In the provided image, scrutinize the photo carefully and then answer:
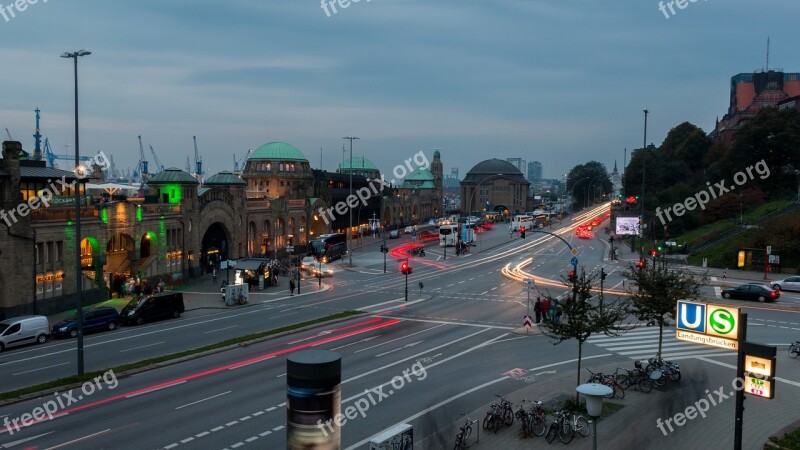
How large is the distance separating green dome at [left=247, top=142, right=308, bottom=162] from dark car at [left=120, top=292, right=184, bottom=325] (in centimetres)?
6701

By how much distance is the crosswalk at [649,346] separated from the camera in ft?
98.1

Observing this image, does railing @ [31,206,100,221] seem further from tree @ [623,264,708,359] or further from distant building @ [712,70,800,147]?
distant building @ [712,70,800,147]

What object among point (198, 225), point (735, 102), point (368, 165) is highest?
point (735, 102)

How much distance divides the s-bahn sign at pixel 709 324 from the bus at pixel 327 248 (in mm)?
59405

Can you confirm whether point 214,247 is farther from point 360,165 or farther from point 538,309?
point 360,165

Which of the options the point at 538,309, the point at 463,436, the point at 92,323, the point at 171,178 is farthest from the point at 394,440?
the point at 171,178

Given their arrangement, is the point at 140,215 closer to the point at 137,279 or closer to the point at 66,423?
the point at 137,279

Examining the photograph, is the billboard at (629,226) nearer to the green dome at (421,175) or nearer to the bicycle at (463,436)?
the bicycle at (463,436)

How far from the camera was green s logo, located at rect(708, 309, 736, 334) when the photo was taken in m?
14.6

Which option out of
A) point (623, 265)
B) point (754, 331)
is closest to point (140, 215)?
point (754, 331)

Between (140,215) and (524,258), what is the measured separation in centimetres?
4660

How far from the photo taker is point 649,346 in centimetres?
3175

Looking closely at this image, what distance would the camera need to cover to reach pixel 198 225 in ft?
198

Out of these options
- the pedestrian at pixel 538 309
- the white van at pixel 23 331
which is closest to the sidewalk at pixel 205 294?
the white van at pixel 23 331
